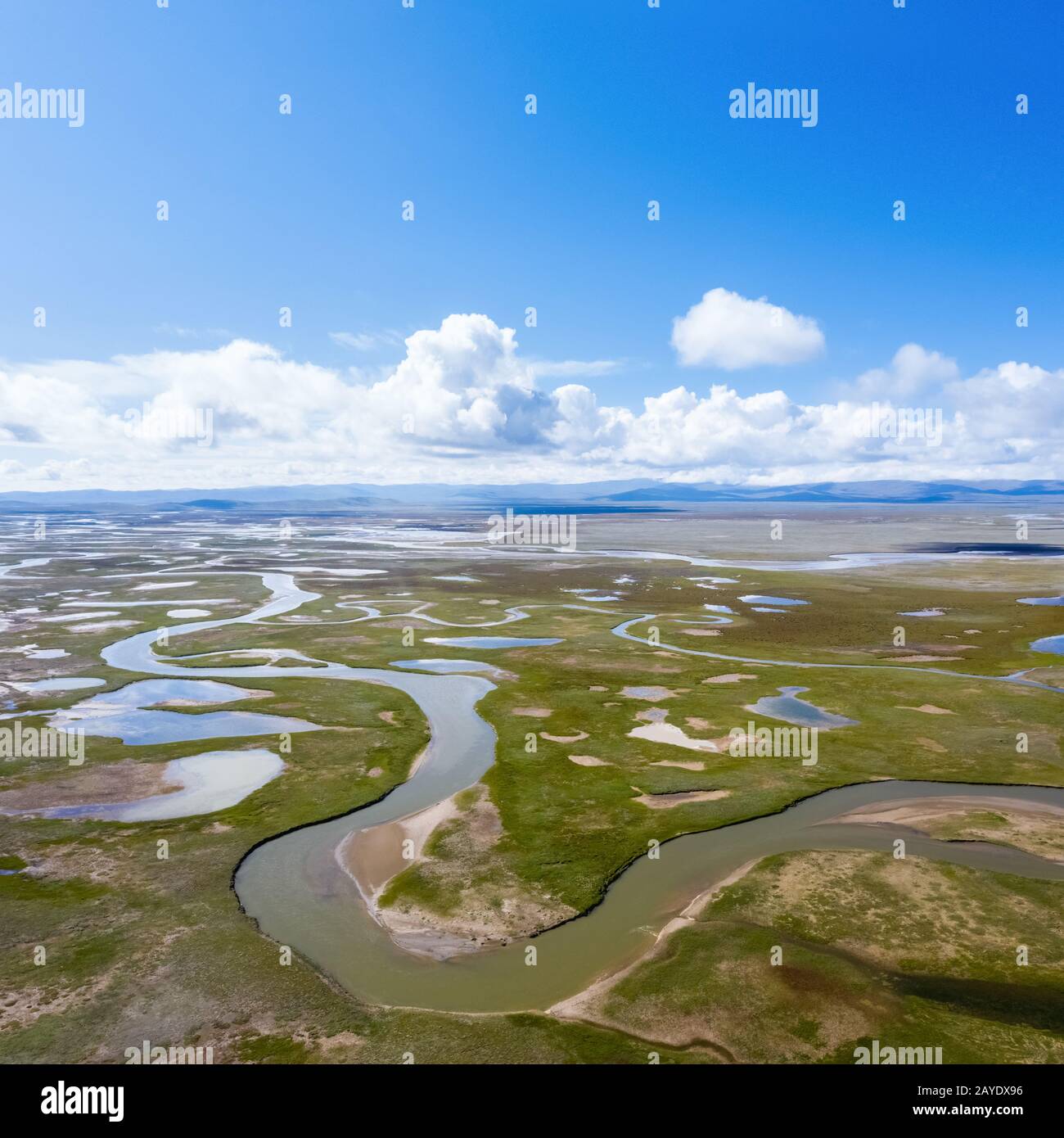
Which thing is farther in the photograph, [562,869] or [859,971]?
[562,869]

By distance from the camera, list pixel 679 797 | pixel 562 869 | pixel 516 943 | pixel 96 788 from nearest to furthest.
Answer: pixel 516 943 < pixel 562 869 < pixel 679 797 < pixel 96 788

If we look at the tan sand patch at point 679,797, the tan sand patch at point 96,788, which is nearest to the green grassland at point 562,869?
the tan sand patch at point 679,797

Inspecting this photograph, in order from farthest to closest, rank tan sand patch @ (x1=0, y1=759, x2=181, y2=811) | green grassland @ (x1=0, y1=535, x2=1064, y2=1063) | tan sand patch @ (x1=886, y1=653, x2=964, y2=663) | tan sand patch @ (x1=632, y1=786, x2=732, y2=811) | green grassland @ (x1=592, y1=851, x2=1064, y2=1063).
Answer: tan sand patch @ (x1=886, y1=653, x2=964, y2=663), tan sand patch @ (x1=0, y1=759, x2=181, y2=811), tan sand patch @ (x1=632, y1=786, x2=732, y2=811), green grassland @ (x1=0, y1=535, x2=1064, y2=1063), green grassland @ (x1=592, y1=851, x2=1064, y2=1063)

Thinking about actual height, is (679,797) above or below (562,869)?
above

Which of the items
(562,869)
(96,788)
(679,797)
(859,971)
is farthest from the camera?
(96,788)

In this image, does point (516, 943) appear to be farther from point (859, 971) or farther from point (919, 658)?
point (919, 658)

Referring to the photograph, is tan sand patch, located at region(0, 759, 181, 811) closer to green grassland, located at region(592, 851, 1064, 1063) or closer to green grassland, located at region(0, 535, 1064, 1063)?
green grassland, located at region(0, 535, 1064, 1063)

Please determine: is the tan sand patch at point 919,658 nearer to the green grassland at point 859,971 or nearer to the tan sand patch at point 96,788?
the green grassland at point 859,971

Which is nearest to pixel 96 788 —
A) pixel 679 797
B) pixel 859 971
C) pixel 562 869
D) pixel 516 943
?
pixel 562 869

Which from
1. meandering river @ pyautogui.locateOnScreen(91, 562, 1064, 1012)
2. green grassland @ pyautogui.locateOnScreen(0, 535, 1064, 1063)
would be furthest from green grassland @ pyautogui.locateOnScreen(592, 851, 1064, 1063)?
meandering river @ pyautogui.locateOnScreen(91, 562, 1064, 1012)

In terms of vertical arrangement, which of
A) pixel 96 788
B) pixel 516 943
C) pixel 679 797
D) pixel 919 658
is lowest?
pixel 516 943

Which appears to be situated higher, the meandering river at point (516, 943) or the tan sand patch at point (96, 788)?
the tan sand patch at point (96, 788)

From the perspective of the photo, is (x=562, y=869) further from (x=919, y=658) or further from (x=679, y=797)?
(x=919, y=658)
